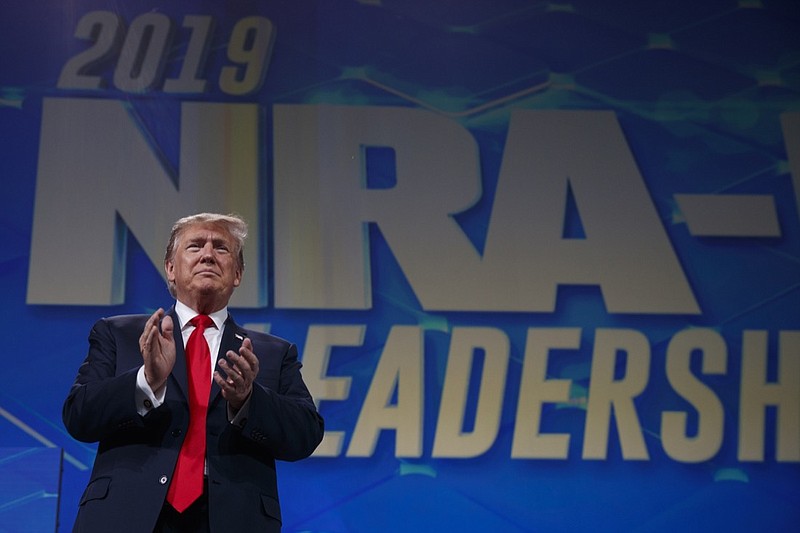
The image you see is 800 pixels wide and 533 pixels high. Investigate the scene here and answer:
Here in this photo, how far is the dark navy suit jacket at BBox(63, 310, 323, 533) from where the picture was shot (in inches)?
83.8

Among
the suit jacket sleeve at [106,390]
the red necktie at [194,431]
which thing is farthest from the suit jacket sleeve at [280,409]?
the suit jacket sleeve at [106,390]

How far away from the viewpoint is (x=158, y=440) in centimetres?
221

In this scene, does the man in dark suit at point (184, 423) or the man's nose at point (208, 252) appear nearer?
the man in dark suit at point (184, 423)

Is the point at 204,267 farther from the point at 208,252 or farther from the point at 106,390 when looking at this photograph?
the point at 106,390

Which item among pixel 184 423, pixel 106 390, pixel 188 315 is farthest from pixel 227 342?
pixel 106 390

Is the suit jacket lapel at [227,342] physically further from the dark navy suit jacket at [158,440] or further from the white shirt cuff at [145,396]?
the white shirt cuff at [145,396]

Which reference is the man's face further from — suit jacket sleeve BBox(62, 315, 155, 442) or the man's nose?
suit jacket sleeve BBox(62, 315, 155, 442)

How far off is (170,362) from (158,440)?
0.21 meters

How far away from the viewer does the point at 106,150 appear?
4.19 metres

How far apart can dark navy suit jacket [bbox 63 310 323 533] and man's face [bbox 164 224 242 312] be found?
0.33 ft

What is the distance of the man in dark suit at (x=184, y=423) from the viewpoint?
2.11 metres

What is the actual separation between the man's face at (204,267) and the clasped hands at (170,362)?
271mm

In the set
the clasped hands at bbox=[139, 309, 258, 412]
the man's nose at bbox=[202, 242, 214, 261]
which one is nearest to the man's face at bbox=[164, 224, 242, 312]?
the man's nose at bbox=[202, 242, 214, 261]

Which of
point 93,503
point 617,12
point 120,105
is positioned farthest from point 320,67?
point 93,503
